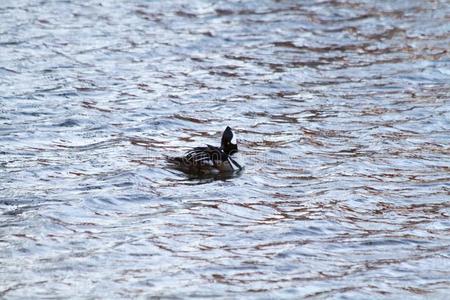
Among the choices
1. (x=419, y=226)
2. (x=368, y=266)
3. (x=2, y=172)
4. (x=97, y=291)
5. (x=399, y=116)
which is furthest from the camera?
(x=399, y=116)

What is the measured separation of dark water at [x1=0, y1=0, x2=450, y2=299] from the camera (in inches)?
339

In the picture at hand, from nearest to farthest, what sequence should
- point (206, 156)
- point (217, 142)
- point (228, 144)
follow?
point (206, 156)
point (228, 144)
point (217, 142)

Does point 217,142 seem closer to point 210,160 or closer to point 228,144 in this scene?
point 228,144

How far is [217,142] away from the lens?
502 inches

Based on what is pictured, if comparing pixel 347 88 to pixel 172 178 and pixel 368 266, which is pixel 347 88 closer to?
pixel 172 178

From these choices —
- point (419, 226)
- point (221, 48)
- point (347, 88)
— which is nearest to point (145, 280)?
point (419, 226)

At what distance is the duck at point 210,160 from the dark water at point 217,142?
6.6 inches

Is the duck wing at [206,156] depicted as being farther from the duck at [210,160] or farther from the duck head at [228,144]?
the duck head at [228,144]

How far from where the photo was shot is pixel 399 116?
45.6 feet

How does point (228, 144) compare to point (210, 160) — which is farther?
point (228, 144)

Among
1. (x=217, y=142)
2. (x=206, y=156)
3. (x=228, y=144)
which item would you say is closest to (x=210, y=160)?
(x=206, y=156)

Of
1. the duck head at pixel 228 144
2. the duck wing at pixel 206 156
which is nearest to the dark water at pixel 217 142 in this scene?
the duck head at pixel 228 144

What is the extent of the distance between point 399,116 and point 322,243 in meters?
4.96

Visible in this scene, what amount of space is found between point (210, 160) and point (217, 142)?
1.36 m
